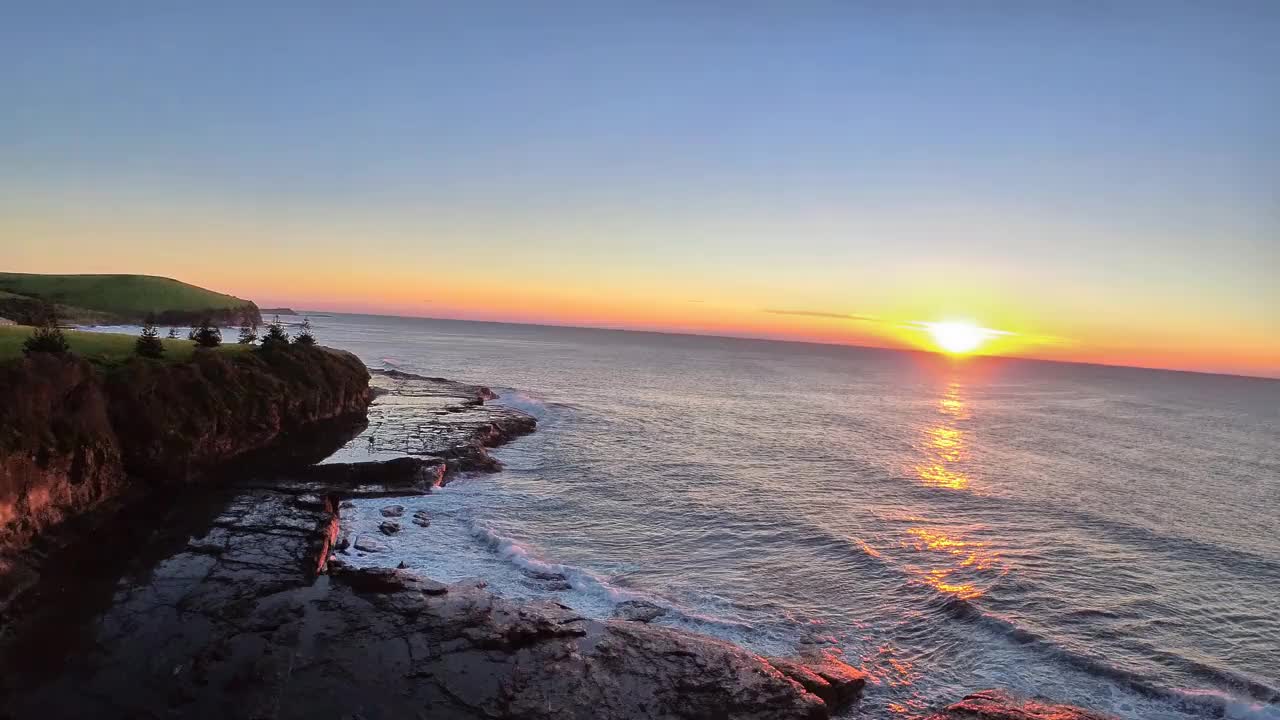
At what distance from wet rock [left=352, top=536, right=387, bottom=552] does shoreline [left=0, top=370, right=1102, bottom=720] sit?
2.64 ft

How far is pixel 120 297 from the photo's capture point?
9619 centimetres

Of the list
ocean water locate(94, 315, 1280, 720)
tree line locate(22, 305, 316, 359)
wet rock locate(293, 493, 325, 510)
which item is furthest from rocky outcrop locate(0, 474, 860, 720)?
tree line locate(22, 305, 316, 359)

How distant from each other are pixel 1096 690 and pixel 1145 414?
10068 cm

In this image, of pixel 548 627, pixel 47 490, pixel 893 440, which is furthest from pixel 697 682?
pixel 893 440

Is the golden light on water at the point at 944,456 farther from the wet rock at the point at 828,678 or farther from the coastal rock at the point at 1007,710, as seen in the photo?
the wet rock at the point at 828,678

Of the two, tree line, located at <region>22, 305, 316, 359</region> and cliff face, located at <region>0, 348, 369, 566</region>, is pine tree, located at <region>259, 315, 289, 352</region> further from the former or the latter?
cliff face, located at <region>0, 348, 369, 566</region>

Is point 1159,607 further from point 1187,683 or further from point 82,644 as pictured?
point 82,644

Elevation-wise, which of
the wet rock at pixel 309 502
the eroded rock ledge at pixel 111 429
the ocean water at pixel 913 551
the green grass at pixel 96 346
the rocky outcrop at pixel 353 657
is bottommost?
the ocean water at pixel 913 551

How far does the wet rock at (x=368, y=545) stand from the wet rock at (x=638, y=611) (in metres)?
8.91

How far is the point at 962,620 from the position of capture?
65.9 feet

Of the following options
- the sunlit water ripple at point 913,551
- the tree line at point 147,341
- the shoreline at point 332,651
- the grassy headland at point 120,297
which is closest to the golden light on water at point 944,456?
the sunlit water ripple at point 913,551

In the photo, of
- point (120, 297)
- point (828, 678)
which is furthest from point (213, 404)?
Result: point (120, 297)

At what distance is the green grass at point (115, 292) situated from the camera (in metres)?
92.1

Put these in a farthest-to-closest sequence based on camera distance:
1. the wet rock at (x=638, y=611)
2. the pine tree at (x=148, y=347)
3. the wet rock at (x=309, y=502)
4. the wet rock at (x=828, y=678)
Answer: the pine tree at (x=148, y=347) → the wet rock at (x=309, y=502) → the wet rock at (x=638, y=611) → the wet rock at (x=828, y=678)
